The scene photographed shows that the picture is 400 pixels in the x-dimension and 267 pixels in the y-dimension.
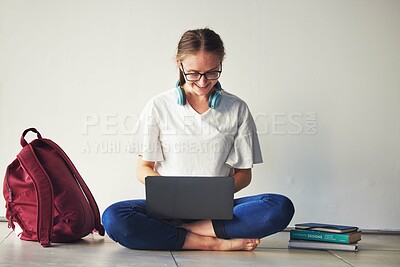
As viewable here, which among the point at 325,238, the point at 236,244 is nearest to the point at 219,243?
the point at 236,244

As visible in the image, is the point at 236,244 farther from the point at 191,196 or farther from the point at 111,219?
the point at 111,219

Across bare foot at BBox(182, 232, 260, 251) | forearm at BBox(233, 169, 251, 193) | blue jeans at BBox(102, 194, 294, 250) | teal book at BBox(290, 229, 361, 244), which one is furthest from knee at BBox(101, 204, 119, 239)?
teal book at BBox(290, 229, 361, 244)

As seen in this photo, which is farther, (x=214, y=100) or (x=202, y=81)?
(x=214, y=100)

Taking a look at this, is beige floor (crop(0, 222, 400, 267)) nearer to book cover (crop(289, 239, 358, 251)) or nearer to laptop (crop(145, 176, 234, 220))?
book cover (crop(289, 239, 358, 251))

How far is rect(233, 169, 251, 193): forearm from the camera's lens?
2818 mm

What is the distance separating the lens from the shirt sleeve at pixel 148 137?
2830 mm

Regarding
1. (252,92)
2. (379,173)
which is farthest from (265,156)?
(379,173)

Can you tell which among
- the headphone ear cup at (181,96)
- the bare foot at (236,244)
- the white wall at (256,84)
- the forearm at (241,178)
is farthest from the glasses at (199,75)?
the white wall at (256,84)

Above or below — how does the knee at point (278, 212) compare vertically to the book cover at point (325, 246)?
above

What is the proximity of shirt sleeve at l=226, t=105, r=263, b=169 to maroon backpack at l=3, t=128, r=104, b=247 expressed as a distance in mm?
625

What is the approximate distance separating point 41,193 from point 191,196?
603 mm

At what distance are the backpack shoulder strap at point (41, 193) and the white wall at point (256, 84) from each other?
69cm

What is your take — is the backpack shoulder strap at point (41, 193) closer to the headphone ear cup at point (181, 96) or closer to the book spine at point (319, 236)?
the headphone ear cup at point (181, 96)

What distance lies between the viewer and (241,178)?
112 inches
